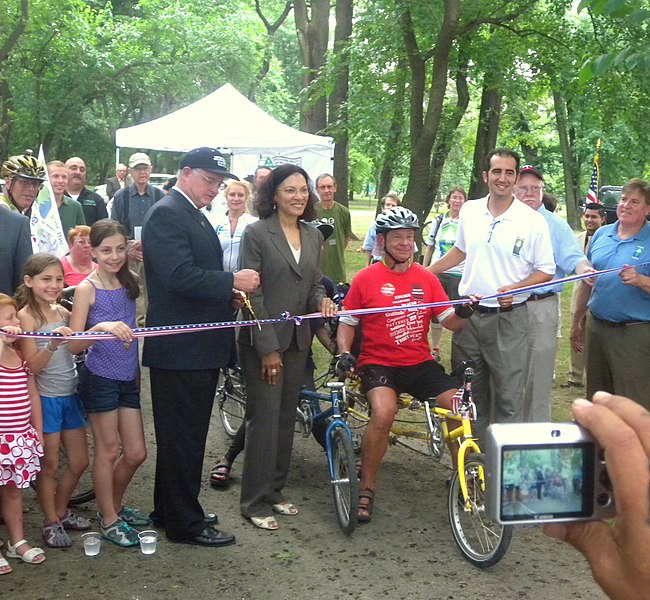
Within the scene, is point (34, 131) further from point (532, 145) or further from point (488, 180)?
point (488, 180)

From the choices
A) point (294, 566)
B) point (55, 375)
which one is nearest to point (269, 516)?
point (294, 566)

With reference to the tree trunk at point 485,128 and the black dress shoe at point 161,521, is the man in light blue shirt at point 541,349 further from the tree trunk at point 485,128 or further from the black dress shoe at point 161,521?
the tree trunk at point 485,128

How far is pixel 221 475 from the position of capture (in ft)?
20.4

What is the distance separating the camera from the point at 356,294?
19.2 feet

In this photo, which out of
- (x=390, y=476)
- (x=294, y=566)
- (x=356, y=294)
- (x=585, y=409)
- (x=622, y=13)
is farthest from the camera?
(x=390, y=476)

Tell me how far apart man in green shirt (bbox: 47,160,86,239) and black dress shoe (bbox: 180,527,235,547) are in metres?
4.08

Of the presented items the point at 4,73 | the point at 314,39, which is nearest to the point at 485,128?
the point at 314,39

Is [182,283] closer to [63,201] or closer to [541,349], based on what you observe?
[541,349]

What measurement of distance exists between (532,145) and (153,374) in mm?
35679

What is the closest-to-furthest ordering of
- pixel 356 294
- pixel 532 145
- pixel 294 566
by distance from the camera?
pixel 294 566 < pixel 356 294 < pixel 532 145

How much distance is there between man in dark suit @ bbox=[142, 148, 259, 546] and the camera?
4.81 meters

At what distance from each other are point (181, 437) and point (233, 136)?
11.2 m

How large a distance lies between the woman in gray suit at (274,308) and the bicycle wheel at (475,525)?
1130mm

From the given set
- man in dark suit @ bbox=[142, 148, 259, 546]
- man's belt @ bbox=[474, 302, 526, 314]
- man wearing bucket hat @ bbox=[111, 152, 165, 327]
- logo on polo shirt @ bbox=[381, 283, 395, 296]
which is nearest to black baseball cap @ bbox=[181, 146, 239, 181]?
man in dark suit @ bbox=[142, 148, 259, 546]
